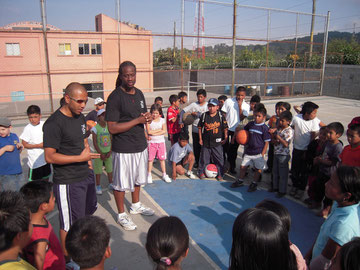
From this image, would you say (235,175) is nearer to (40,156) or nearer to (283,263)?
(40,156)

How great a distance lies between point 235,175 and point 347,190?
3.91 metres

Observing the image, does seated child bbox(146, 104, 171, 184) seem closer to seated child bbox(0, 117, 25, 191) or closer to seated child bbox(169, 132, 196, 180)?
seated child bbox(169, 132, 196, 180)

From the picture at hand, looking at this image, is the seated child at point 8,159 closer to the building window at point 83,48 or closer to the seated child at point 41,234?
the seated child at point 41,234

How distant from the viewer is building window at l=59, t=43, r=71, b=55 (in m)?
27.4

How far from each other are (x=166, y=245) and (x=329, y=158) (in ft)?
11.0

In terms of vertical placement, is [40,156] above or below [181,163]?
above

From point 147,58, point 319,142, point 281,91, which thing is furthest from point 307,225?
point 147,58

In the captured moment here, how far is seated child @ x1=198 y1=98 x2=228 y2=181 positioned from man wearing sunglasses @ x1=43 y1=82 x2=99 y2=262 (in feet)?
9.73

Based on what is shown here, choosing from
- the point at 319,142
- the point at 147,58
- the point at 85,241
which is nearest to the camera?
the point at 85,241

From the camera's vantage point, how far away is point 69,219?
302 cm

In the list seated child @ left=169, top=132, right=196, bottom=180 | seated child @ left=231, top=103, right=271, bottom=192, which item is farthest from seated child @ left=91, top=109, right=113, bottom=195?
seated child @ left=231, top=103, right=271, bottom=192

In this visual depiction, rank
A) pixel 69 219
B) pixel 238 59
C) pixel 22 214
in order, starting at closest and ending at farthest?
pixel 22 214
pixel 69 219
pixel 238 59

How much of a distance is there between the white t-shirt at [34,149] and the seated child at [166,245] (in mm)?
3066

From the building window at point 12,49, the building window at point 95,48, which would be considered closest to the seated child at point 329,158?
the building window at point 95,48
